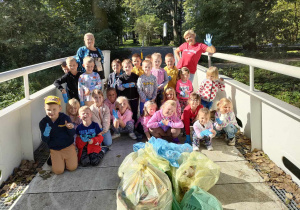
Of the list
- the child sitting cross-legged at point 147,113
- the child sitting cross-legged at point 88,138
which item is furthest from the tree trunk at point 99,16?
the child sitting cross-legged at point 88,138

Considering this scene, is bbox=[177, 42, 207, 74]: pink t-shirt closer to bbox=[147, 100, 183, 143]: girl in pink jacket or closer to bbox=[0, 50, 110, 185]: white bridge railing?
bbox=[147, 100, 183, 143]: girl in pink jacket

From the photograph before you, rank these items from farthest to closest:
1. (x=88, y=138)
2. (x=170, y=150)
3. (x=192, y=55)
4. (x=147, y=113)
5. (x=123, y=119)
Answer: (x=192, y=55) < (x=123, y=119) < (x=147, y=113) < (x=88, y=138) < (x=170, y=150)

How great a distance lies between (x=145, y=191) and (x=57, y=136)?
1.70 m

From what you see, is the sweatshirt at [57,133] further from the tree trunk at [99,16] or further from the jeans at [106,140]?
the tree trunk at [99,16]

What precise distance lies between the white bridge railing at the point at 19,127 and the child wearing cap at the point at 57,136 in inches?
13.8

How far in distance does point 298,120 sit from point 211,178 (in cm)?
112

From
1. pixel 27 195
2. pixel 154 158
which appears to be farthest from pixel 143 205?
pixel 27 195

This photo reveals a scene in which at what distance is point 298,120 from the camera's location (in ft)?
9.60

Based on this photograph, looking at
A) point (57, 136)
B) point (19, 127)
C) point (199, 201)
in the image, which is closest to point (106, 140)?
point (57, 136)

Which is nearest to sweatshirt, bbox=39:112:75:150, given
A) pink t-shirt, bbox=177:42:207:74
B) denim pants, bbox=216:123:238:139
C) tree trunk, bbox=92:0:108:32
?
denim pants, bbox=216:123:238:139

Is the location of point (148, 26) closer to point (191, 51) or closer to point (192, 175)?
point (191, 51)

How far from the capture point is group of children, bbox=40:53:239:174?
353 cm

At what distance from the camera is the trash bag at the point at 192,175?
2723 mm

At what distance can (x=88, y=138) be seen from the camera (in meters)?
3.79
